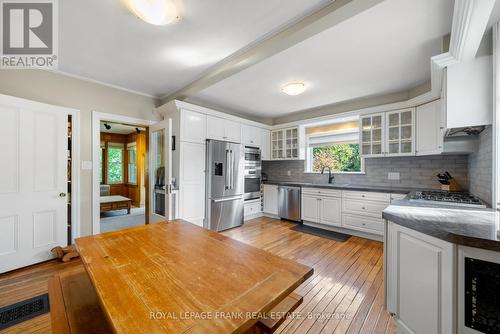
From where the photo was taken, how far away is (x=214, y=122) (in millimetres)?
3840

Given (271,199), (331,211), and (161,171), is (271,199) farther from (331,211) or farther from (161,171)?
(161,171)

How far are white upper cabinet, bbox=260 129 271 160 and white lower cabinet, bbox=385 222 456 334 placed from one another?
11.8ft

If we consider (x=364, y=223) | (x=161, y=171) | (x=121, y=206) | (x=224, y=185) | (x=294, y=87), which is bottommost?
(x=121, y=206)

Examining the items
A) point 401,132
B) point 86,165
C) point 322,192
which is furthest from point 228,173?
point 401,132

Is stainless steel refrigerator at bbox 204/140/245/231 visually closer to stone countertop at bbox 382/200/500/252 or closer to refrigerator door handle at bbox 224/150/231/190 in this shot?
refrigerator door handle at bbox 224/150/231/190

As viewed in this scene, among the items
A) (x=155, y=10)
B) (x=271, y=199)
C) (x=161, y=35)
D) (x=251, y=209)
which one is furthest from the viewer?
(x=271, y=199)

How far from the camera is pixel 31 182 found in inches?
95.7

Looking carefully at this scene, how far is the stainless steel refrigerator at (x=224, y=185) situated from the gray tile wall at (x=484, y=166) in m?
3.34

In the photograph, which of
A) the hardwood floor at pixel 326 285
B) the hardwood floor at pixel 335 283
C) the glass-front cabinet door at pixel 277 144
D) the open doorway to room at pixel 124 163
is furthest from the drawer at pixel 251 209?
the open doorway to room at pixel 124 163

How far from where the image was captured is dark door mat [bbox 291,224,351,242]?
3479 mm

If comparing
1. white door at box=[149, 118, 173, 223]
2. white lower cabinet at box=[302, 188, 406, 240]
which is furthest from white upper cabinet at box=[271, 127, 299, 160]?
white door at box=[149, 118, 173, 223]

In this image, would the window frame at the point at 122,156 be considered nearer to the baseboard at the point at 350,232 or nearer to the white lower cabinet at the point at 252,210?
the white lower cabinet at the point at 252,210

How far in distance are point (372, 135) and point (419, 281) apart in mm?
2844

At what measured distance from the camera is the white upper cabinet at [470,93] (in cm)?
167
